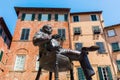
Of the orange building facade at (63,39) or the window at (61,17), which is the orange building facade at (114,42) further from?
the window at (61,17)

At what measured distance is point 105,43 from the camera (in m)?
22.6

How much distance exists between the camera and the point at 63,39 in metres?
20.3

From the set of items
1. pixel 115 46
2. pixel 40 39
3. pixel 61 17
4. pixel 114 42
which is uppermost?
pixel 61 17

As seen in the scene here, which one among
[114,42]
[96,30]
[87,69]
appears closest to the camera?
[87,69]

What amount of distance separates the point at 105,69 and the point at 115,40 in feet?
17.7

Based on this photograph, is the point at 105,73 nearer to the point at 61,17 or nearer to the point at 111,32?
the point at 111,32

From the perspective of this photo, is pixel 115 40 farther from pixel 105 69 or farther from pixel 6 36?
pixel 6 36

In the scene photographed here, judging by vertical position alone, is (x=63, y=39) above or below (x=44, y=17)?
below

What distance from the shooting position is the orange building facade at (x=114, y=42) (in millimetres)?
21147

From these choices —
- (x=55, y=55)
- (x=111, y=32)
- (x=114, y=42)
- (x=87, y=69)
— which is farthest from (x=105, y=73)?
(x=55, y=55)

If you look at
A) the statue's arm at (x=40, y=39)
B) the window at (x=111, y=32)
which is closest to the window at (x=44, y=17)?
the window at (x=111, y=32)

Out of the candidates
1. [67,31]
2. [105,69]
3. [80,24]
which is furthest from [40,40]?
[80,24]

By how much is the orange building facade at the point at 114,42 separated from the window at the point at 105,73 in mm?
1203

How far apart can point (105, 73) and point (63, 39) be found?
6311 millimetres
